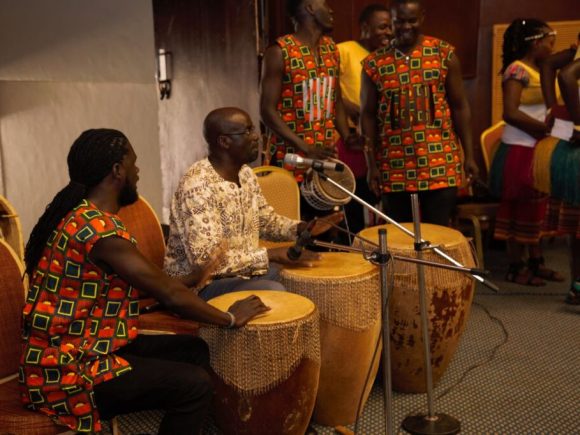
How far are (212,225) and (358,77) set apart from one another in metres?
2.24

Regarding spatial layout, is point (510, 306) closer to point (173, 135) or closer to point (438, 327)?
point (438, 327)

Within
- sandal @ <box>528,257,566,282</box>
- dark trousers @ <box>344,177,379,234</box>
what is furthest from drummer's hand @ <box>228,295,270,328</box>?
sandal @ <box>528,257,566,282</box>

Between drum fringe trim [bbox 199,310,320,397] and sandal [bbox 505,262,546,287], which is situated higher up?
drum fringe trim [bbox 199,310,320,397]

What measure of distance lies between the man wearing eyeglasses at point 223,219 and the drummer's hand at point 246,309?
0.28 m

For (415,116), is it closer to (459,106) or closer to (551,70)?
(459,106)

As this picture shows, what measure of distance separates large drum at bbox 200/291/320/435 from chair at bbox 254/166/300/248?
2.89 feet

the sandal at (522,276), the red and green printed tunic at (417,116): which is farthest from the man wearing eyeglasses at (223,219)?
the sandal at (522,276)

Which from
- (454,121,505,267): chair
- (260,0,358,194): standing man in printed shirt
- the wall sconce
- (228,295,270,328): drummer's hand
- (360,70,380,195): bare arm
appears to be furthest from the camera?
the wall sconce

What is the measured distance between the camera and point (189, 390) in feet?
6.63

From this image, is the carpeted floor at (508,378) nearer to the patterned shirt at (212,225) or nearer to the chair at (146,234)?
the chair at (146,234)

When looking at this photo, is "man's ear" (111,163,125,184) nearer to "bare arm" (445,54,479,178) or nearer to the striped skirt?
"bare arm" (445,54,479,178)

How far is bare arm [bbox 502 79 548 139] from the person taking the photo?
4.36 m

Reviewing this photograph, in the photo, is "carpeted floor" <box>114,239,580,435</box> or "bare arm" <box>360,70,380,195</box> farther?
"bare arm" <box>360,70,380,195</box>

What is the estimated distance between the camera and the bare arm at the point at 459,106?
3.51m
